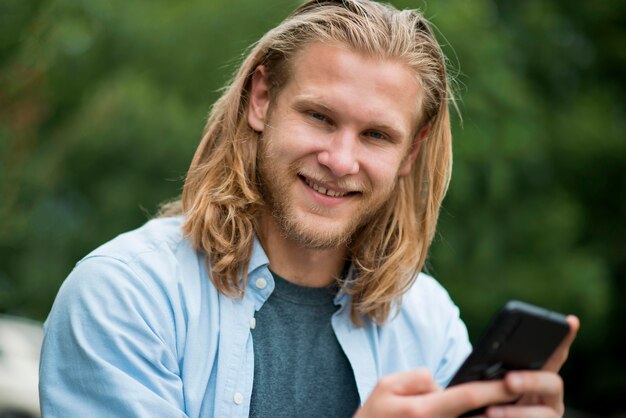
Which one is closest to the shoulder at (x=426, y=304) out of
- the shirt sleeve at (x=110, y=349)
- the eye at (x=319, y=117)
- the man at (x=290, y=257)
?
the man at (x=290, y=257)

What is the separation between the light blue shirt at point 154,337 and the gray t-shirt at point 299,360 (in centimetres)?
4

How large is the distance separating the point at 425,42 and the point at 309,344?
3.00ft

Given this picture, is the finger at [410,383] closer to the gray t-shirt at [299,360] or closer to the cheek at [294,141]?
the gray t-shirt at [299,360]

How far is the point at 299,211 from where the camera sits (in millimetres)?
2441

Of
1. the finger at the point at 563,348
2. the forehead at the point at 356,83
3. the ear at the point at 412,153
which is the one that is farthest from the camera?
the ear at the point at 412,153

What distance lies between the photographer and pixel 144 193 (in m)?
8.29

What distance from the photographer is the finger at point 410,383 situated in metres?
1.72

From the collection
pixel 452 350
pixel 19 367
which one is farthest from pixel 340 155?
pixel 19 367

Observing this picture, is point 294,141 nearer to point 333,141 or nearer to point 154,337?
point 333,141

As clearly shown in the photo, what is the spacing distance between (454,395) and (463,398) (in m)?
0.02

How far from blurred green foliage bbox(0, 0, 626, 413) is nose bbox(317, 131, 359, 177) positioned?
4.70 m

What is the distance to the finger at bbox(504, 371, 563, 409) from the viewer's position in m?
1.70

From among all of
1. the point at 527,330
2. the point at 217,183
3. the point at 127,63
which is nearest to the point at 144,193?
the point at 127,63

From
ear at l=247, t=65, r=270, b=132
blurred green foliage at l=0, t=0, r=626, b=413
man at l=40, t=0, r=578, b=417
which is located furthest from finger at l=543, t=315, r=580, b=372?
blurred green foliage at l=0, t=0, r=626, b=413
